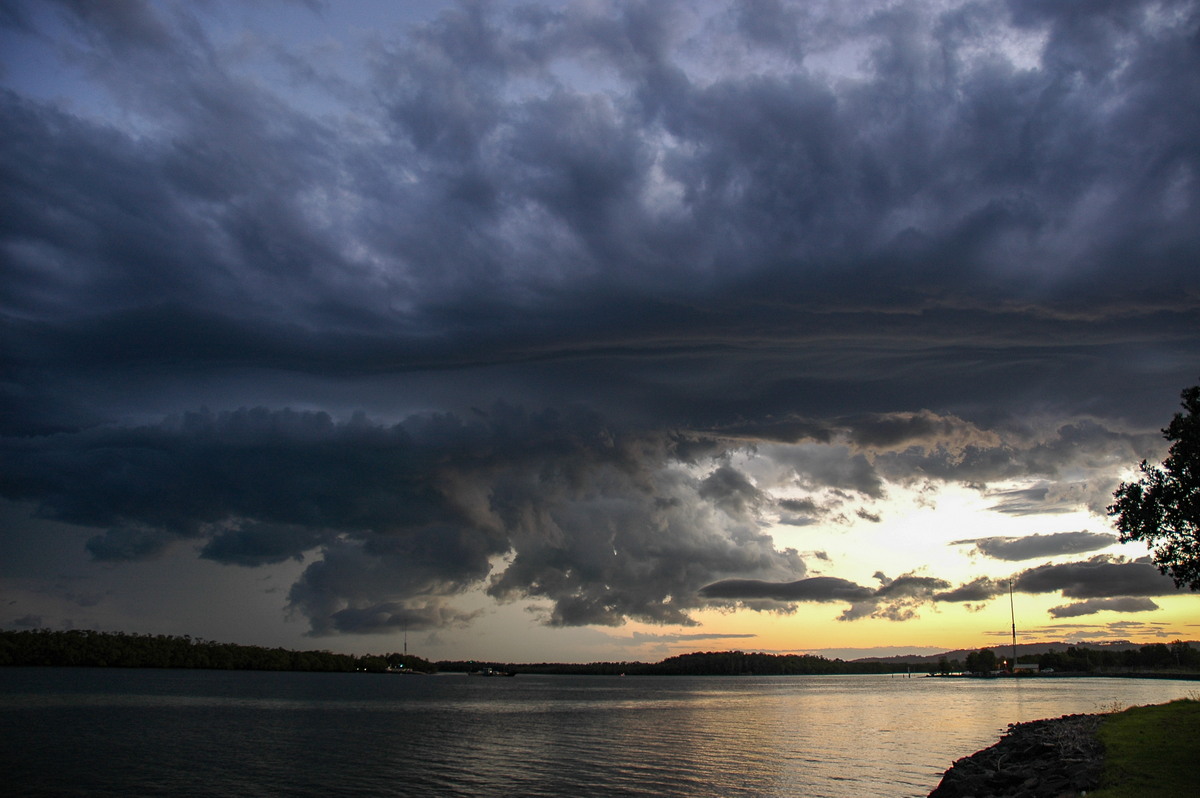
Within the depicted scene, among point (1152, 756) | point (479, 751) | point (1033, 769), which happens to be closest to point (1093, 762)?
point (1152, 756)

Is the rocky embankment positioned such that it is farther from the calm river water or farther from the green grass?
the calm river water

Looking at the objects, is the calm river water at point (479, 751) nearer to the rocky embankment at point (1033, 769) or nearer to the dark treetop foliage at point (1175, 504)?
the rocky embankment at point (1033, 769)

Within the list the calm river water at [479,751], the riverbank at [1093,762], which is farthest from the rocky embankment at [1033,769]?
the calm river water at [479,751]

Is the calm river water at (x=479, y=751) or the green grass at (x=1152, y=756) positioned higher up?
the green grass at (x=1152, y=756)

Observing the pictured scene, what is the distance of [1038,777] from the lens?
140 ft

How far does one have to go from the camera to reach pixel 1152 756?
131ft

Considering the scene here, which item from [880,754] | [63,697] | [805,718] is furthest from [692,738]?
[63,697]

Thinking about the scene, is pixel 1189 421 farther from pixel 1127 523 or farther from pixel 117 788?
pixel 117 788

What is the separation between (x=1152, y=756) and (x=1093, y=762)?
3010 millimetres

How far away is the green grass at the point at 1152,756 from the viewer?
104 feet

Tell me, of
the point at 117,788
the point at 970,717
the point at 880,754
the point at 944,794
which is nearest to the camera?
the point at 944,794

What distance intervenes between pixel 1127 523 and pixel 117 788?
69.0m

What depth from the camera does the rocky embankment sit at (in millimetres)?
38906

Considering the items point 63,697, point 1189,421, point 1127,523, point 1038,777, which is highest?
point 1189,421
